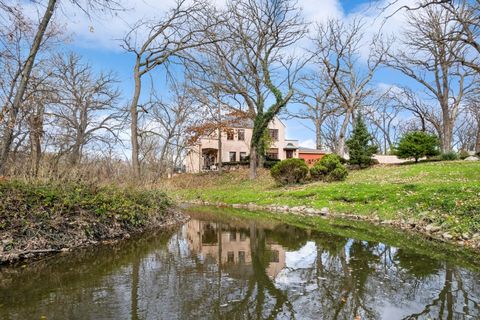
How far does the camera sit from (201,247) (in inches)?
326

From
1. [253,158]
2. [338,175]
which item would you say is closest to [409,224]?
[338,175]

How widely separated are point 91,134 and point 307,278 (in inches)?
690

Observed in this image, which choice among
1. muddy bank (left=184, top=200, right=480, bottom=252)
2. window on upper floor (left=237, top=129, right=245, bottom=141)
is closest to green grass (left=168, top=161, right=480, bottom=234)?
muddy bank (left=184, top=200, right=480, bottom=252)

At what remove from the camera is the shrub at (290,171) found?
71.7 ft

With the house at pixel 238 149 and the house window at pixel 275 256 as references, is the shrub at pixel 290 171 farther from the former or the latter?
the house at pixel 238 149

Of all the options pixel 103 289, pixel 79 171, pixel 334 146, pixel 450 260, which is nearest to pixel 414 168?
pixel 450 260

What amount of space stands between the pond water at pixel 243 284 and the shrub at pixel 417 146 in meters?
19.9

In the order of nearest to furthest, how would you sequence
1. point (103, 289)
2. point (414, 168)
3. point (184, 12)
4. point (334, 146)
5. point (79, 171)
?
point (103, 289) < point (79, 171) < point (184, 12) < point (414, 168) < point (334, 146)

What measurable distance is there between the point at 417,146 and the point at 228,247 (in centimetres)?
2209

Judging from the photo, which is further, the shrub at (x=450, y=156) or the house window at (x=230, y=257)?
the shrub at (x=450, y=156)

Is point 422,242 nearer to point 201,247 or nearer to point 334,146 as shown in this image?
point 201,247

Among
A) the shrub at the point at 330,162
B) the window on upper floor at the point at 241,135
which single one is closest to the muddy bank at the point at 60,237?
the shrub at the point at 330,162

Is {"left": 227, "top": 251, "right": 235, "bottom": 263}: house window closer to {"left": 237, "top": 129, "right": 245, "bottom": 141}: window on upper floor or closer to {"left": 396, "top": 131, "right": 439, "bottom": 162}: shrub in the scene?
{"left": 396, "top": 131, "right": 439, "bottom": 162}: shrub

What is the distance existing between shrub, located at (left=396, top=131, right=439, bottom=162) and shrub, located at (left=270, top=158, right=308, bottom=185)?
9.12m
